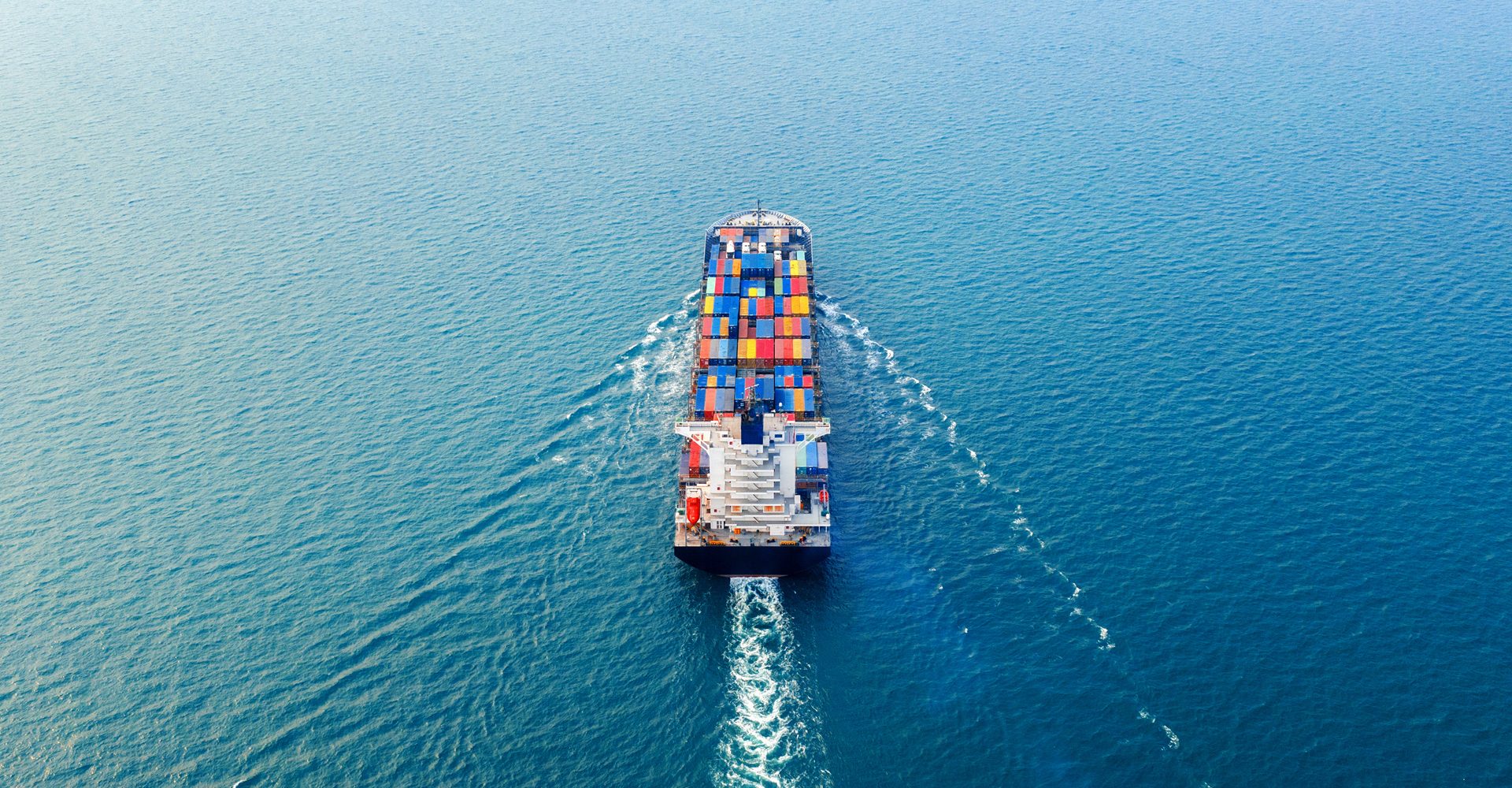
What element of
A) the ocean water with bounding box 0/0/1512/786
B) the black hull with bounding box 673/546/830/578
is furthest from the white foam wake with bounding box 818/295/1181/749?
the black hull with bounding box 673/546/830/578

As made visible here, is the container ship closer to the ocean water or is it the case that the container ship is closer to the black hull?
the black hull

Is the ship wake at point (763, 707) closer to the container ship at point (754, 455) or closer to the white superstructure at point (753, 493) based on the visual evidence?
the container ship at point (754, 455)

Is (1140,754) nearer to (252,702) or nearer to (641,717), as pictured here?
(641,717)

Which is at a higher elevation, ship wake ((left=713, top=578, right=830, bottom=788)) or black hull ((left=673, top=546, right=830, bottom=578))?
black hull ((left=673, top=546, right=830, bottom=578))

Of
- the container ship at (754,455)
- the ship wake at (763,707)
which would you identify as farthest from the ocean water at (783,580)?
the container ship at (754,455)

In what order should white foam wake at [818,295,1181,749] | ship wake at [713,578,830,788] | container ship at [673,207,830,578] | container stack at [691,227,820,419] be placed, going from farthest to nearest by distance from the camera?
container stack at [691,227,820,419], container ship at [673,207,830,578], white foam wake at [818,295,1181,749], ship wake at [713,578,830,788]

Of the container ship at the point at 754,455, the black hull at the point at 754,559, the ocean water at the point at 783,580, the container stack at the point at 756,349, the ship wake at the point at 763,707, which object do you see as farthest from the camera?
the container stack at the point at 756,349

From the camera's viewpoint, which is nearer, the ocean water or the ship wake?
the ship wake

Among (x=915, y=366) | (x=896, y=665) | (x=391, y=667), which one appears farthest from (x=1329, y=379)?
(x=391, y=667)
